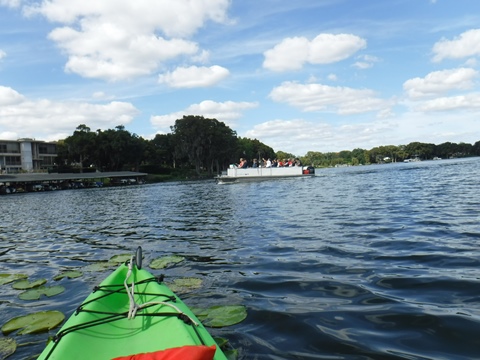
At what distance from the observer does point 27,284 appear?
7625mm

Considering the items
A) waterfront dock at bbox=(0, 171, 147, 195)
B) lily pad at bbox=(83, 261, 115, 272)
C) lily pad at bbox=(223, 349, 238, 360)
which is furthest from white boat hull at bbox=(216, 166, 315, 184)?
lily pad at bbox=(223, 349, 238, 360)

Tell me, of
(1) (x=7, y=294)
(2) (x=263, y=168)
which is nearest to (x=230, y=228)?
(1) (x=7, y=294)

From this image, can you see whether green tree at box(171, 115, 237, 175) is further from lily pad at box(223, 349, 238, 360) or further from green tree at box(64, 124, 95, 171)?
lily pad at box(223, 349, 238, 360)

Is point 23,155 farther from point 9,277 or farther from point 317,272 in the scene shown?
point 317,272

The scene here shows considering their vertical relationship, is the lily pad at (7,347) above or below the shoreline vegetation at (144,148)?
below

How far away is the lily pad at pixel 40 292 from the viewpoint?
22.7ft

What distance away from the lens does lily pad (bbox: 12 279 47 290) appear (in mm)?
7489

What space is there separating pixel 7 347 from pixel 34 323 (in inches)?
27.8

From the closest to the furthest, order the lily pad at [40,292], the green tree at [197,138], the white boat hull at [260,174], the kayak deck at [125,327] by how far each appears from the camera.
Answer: the kayak deck at [125,327]
the lily pad at [40,292]
the white boat hull at [260,174]
the green tree at [197,138]

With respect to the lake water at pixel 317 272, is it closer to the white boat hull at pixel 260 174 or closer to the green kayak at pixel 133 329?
the green kayak at pixel 133 329

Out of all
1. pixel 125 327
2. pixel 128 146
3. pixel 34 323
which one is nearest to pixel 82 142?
pixel 128 146

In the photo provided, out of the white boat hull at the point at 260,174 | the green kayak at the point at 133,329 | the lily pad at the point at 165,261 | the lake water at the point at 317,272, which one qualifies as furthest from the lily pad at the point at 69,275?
the white boat hull at the point at 260,174

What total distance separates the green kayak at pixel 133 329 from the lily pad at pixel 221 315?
38.1 inches

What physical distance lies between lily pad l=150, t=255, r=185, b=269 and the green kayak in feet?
11.9
